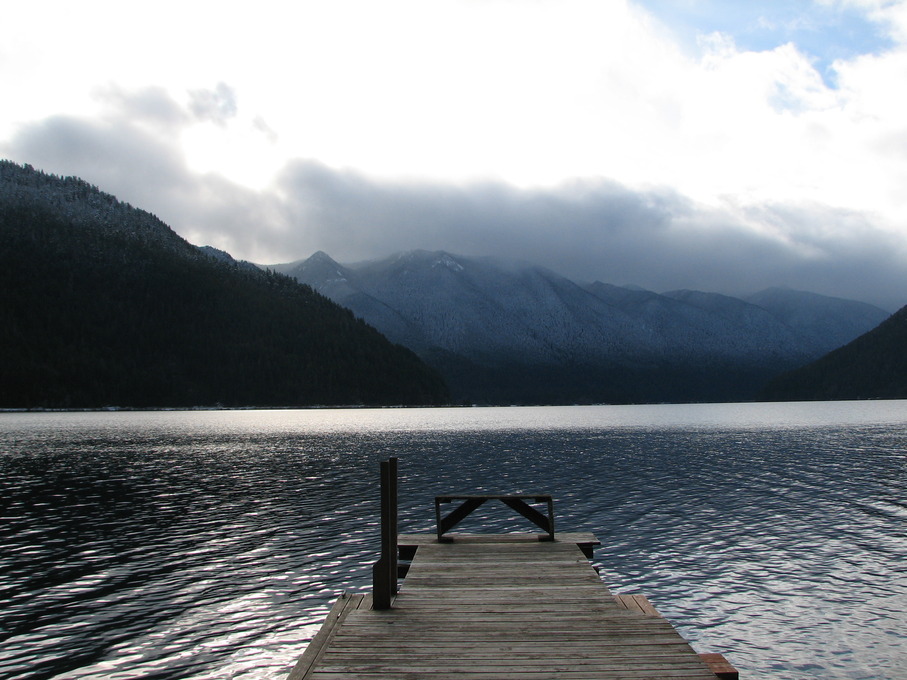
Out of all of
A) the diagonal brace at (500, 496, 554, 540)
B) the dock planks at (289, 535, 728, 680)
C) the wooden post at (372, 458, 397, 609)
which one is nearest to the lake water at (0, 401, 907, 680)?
the diagonal brace at (500, 496, 554, 540)

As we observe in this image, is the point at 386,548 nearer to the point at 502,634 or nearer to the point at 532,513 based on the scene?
the point at 502,634

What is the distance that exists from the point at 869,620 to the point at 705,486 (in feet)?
106

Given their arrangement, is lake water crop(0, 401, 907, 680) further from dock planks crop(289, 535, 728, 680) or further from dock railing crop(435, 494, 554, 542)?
dock planks crop(289, 535, 728, 680)

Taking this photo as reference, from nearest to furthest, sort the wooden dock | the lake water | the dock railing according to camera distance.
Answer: the wooden dock, the lake water, the dock railing

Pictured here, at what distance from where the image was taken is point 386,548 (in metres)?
15.5

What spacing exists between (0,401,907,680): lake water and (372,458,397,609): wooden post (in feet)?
11.3

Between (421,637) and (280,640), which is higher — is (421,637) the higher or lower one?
the higher one

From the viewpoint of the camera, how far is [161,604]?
21031 millimetres

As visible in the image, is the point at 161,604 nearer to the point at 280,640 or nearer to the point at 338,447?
the point at 280,640

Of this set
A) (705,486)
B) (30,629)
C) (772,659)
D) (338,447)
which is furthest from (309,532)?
(338,447)

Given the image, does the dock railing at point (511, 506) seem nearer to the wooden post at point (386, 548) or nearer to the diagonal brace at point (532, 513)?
the diagonal brace at point (532, 513)

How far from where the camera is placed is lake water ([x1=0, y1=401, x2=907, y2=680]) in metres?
17.4

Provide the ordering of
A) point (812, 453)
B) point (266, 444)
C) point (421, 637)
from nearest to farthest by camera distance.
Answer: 1. point (421, 637)
2. point (812, 453)
3. point (266, 444)

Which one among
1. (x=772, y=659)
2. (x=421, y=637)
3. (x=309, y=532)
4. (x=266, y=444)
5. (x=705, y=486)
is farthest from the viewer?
(x=266, y=444)
